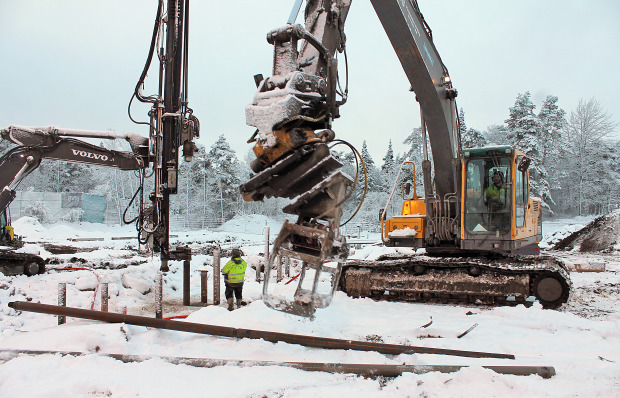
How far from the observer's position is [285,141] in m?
3.43

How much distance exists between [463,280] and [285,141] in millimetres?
5483

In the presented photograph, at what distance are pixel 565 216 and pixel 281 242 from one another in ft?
162

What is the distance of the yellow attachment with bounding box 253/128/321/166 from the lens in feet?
11.2

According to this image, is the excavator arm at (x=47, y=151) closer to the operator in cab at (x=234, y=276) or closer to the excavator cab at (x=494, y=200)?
the operator in cab at (x=234, y=276)

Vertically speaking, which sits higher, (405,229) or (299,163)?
(299,163)

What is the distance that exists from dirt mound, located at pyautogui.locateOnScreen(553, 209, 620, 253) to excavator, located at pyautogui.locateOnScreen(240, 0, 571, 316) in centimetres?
1271

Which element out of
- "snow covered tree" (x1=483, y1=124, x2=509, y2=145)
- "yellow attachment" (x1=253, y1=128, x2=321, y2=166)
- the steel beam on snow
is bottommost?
the steel beam on snow

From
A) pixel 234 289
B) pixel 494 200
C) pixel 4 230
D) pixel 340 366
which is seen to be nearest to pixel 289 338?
pixel 340 366

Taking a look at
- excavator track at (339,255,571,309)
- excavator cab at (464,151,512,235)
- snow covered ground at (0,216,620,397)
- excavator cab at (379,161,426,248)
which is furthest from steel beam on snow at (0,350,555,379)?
excavator cab at (379,161,426,248)

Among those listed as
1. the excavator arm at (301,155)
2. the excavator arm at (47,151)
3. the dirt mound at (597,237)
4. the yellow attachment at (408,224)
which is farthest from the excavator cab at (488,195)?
the dirt mound at (597,237)

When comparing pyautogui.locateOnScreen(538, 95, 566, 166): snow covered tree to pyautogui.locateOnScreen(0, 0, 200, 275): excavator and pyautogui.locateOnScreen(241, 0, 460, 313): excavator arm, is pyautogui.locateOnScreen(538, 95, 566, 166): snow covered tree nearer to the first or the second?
pyautogui.locateOnScreen(0, 0, 200, 275): excavator

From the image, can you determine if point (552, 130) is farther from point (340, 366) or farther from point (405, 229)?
point (340, 366)

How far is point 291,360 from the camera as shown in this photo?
13.7 ft

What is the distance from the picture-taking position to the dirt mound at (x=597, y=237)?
19844 millimetres
